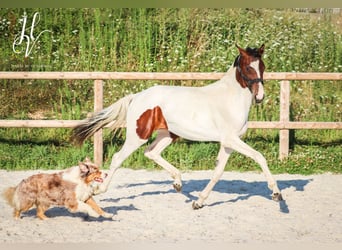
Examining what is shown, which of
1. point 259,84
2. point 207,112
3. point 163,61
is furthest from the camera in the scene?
point 163,61

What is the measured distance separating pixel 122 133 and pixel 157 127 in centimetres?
330

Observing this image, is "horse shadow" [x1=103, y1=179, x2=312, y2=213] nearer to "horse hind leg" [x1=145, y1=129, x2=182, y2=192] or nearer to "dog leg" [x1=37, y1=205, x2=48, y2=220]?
"horse hind leg" [x1=145, y1=129, x2=182, y2=192]

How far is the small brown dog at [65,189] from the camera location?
5.34 m

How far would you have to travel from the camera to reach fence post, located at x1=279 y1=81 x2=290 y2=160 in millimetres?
8898

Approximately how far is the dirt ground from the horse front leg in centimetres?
8

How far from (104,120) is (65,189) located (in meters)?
1.41

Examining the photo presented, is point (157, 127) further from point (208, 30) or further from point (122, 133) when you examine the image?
point (208, 30)

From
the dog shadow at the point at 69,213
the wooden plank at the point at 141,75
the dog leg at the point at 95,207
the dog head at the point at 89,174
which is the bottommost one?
the dog shadow at the point at 69,213

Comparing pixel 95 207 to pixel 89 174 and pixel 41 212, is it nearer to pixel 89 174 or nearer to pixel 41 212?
pixel 89 174

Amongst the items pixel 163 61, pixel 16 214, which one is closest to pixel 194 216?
pixel 16 214

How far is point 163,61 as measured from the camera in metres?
11.4

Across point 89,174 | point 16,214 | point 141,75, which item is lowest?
point 16,214

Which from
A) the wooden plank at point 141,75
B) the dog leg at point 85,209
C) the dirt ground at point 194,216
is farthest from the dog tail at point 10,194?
the wooden plank at point 141,75

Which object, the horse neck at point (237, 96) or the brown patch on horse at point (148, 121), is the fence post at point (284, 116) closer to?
the horse neck at point (237, 96)
